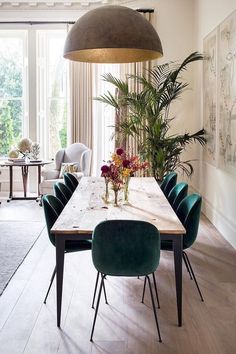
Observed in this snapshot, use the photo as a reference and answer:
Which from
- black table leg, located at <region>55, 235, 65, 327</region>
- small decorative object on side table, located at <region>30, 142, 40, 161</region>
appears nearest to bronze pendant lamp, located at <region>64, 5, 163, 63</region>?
black table leg, located at <region>55, 235, 65, 327</region>

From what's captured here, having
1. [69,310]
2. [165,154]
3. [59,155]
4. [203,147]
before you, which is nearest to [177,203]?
[69,310]

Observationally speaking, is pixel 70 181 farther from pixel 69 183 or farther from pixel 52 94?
pixel 52 94

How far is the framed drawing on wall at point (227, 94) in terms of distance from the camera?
15.9 ft

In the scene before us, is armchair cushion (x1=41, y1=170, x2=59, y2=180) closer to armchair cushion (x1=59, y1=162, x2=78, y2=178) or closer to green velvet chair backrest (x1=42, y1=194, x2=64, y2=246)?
armchair cushion (x1=59, y1=162, x2=78, y2=178)

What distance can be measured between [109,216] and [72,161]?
4720mm

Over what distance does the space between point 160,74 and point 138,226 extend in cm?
488

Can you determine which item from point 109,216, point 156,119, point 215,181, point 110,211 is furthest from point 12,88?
point 109,216

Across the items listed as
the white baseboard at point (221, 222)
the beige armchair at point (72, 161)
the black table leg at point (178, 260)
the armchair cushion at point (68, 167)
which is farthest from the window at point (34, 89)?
the black table leg at point (178, 260)

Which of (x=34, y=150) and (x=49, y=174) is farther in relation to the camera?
(x=34, y=150)

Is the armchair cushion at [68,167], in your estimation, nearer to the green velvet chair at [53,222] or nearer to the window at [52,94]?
the window at [52,94]

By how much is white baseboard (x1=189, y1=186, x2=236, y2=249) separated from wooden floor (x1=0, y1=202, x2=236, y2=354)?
0.61m

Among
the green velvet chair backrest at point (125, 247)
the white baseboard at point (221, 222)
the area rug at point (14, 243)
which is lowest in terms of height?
the area rug at point (14, 243)

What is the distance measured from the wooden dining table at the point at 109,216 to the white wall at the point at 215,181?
1.22 m

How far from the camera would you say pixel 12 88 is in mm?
8664
